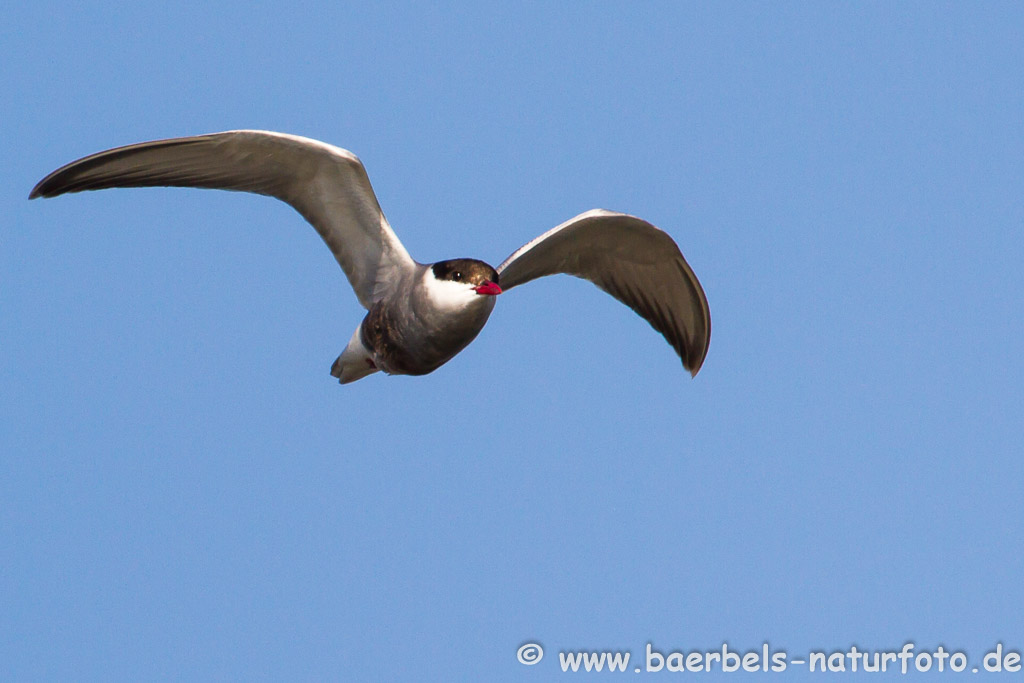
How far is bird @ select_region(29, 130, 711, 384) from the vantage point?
10734 millimetres

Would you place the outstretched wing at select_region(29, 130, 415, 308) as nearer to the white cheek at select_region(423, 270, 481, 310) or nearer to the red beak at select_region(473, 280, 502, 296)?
the white cheek at select_region(423, 270, 481, 310)

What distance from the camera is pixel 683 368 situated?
13.1 metres

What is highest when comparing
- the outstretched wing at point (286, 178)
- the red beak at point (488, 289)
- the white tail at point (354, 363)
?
the outstretched wing at point (286, 178)

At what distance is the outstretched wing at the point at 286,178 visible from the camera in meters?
10.8

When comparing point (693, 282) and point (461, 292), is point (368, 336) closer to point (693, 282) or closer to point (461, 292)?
point (461, 292)

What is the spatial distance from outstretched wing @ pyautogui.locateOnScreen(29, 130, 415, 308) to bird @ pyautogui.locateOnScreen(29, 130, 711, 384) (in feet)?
0.03

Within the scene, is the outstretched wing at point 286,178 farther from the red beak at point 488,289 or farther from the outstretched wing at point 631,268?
the red beak at point 488,289

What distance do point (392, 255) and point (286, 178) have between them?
123cm

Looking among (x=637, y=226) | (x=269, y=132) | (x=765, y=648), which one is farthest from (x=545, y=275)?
(x=765, y=648)

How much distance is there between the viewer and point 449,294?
Result: 10477 mm

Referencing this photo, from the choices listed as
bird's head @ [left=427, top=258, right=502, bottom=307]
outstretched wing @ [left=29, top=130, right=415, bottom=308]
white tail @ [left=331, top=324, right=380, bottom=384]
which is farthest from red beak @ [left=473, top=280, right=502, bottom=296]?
white tail @ [left=331, top=324, right=380, bottom=384]

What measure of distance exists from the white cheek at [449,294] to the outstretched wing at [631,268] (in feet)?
3.37

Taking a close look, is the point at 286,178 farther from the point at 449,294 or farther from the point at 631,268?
the point at 631,268

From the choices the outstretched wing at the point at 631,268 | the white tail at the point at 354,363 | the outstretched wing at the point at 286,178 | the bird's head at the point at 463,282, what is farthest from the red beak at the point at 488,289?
the white tail at the point at 354,363
